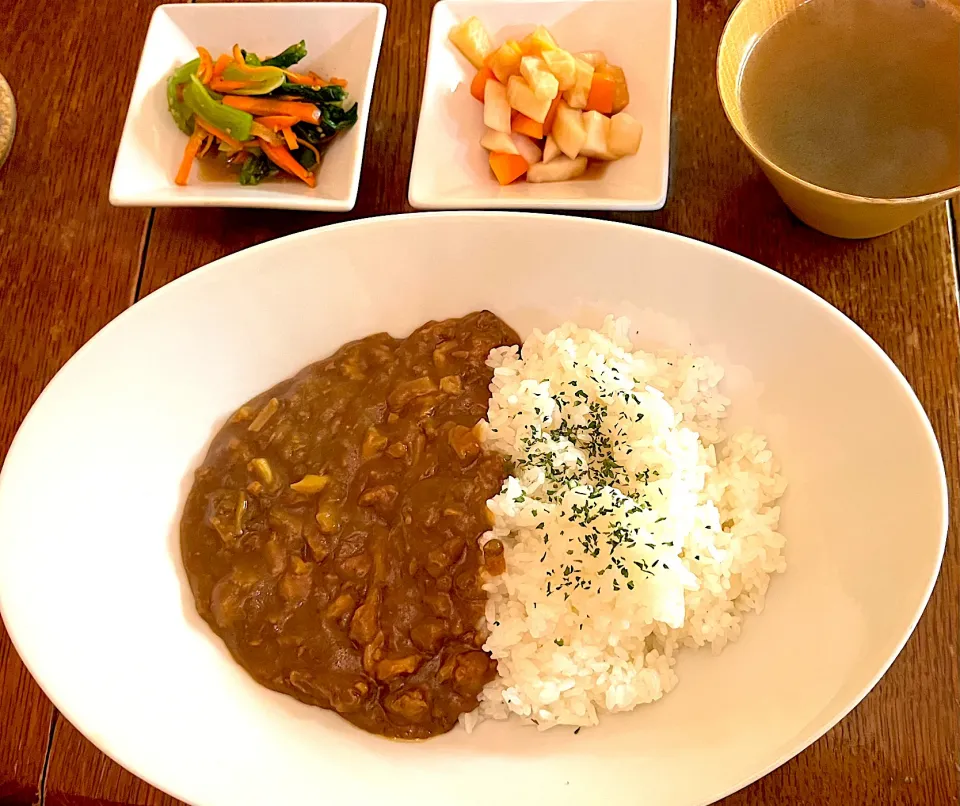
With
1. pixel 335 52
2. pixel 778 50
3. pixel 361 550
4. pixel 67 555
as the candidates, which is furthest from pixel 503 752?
pixel 335 52

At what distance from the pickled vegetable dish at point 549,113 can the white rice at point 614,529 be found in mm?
619

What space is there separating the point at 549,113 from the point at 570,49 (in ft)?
1.11

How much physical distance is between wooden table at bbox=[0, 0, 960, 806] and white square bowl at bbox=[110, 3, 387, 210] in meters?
0.15

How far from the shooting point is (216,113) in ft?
8.85

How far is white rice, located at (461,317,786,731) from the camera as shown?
2105 mm

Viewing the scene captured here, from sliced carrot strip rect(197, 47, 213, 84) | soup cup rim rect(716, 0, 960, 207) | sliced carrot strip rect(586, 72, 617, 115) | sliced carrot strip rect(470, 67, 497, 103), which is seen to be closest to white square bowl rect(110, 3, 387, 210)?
sliced carrot strip rect(197, 47, 213, 84)

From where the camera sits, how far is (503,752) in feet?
6.84

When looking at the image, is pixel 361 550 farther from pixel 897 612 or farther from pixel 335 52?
pixel 335 52

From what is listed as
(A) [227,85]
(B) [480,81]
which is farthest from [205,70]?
(B) [480,81]

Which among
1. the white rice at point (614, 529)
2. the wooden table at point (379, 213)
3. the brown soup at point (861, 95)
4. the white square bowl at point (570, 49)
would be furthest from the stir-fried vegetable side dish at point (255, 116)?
the brown soup at point (861, 95)

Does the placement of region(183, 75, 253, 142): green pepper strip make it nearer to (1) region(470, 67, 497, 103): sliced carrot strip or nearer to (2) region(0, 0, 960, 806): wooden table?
(2) region(0, 0, 960, 806): wooden table

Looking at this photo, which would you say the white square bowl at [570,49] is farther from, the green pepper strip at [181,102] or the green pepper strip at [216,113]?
the green pepper strip at [181,102]

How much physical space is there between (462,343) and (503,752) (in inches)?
44.1

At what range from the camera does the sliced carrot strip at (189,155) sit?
272 centimetres
